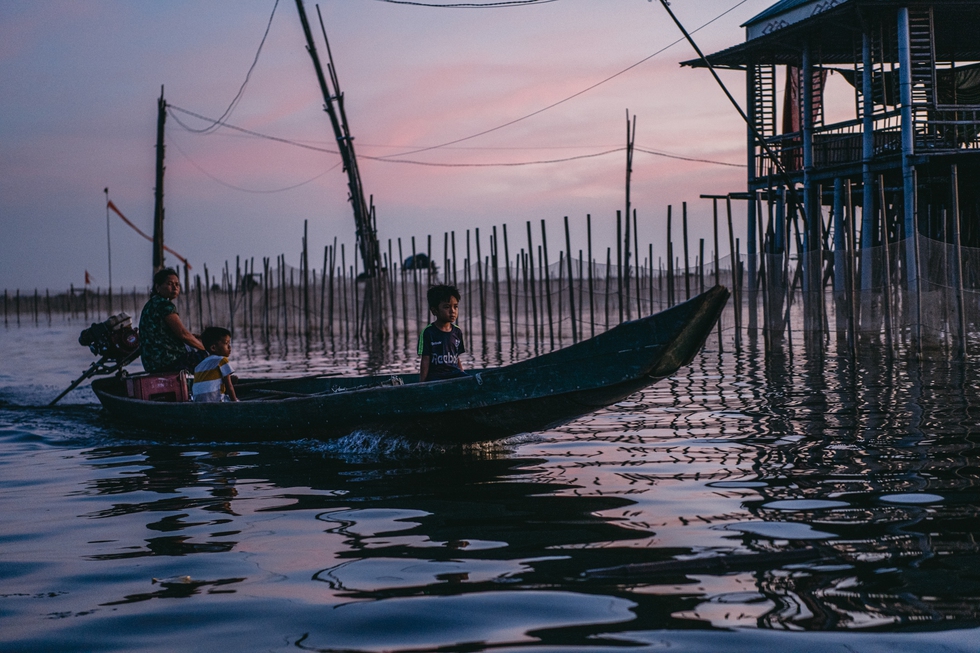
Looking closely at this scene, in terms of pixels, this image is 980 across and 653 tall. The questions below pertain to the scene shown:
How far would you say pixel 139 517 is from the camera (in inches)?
199

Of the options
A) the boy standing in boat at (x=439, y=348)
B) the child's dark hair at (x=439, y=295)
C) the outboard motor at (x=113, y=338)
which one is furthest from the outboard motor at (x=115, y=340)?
the child's dark hair at (x=439, y=295)

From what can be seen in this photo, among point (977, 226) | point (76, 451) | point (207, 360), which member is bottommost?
point (76, 451)

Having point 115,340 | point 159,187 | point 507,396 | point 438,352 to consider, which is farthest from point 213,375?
point 159,187

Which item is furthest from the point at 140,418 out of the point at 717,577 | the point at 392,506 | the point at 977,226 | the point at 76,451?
the point at 977,226

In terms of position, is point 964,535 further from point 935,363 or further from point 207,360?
point 935,363

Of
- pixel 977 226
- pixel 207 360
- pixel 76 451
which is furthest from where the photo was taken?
pixel 977 226

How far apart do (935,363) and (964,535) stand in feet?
30.0

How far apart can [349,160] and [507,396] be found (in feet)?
56.6

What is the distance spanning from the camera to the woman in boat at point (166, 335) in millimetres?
9047

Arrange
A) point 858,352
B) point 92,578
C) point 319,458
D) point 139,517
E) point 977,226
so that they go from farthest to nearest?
1. point 977,226
2. point 858,352
3. point 319,458
4. point 139,517
5. point 92,578

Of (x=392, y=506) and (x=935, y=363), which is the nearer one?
(x=392, y=506)

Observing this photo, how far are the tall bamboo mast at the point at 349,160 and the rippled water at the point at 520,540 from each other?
14.9 m

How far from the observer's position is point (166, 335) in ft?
30.7

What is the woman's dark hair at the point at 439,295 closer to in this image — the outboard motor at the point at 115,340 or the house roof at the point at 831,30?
the outboard motor at the point at 115,340
